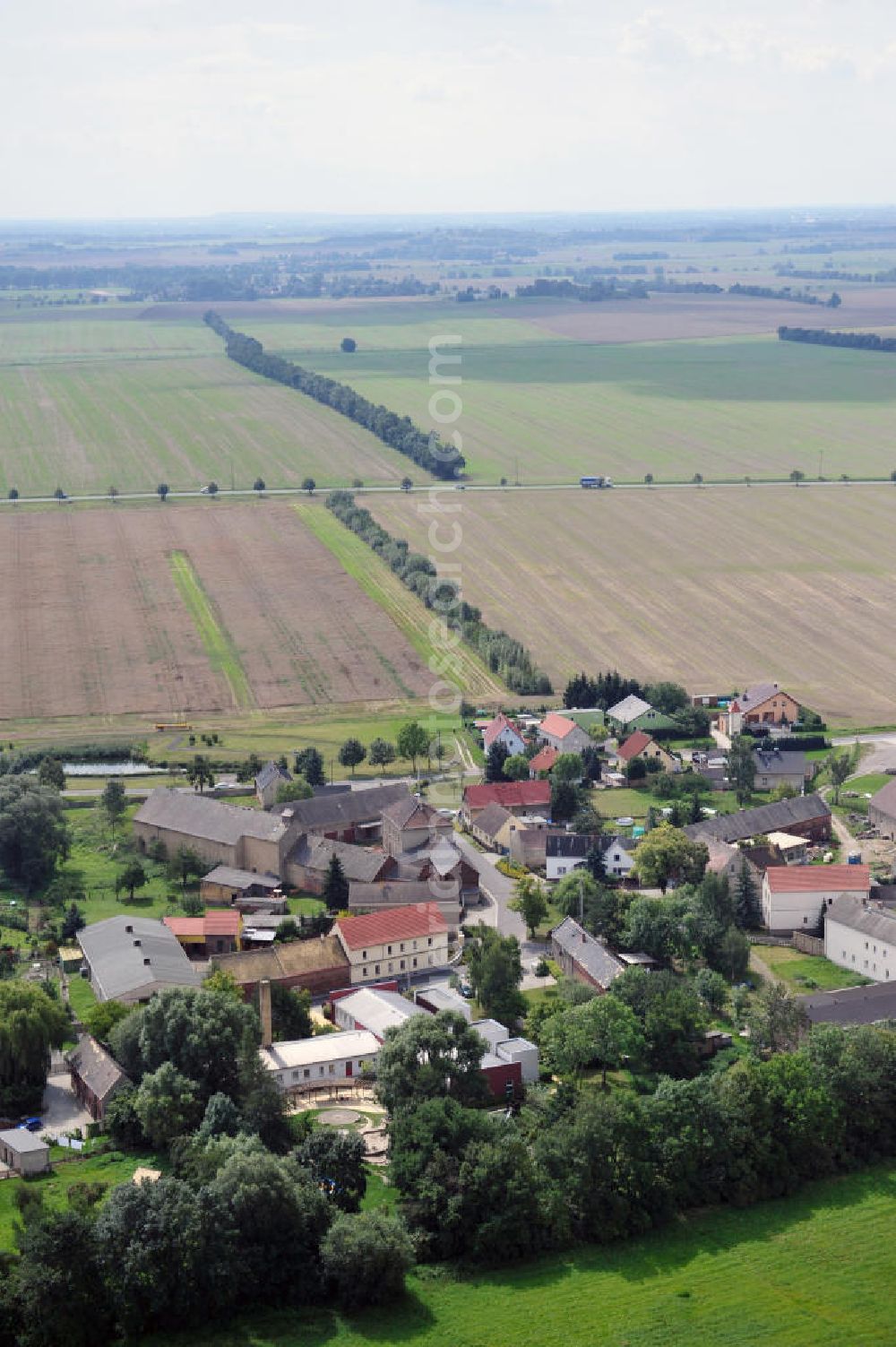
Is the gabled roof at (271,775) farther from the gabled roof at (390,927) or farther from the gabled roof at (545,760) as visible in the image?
the gabled roof at (390,927)

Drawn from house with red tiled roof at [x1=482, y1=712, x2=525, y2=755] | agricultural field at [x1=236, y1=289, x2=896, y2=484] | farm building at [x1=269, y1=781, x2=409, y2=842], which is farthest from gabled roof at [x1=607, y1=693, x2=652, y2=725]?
agricultural field at [x1=236, y1=289, x2=896, y2=484]

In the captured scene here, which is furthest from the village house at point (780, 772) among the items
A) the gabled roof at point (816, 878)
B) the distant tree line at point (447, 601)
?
the distant tree line at point (447, 601)

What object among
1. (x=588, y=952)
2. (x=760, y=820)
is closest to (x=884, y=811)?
(x=760, y=820)

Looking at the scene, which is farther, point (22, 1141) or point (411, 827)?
point (411, 827)

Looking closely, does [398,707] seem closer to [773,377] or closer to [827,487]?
[827,487]

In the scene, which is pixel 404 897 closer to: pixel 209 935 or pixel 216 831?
pixel 209 935

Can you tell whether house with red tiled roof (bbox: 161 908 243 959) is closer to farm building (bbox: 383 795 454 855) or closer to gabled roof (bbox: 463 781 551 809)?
farm building (bbox: 383 795 454 855)
